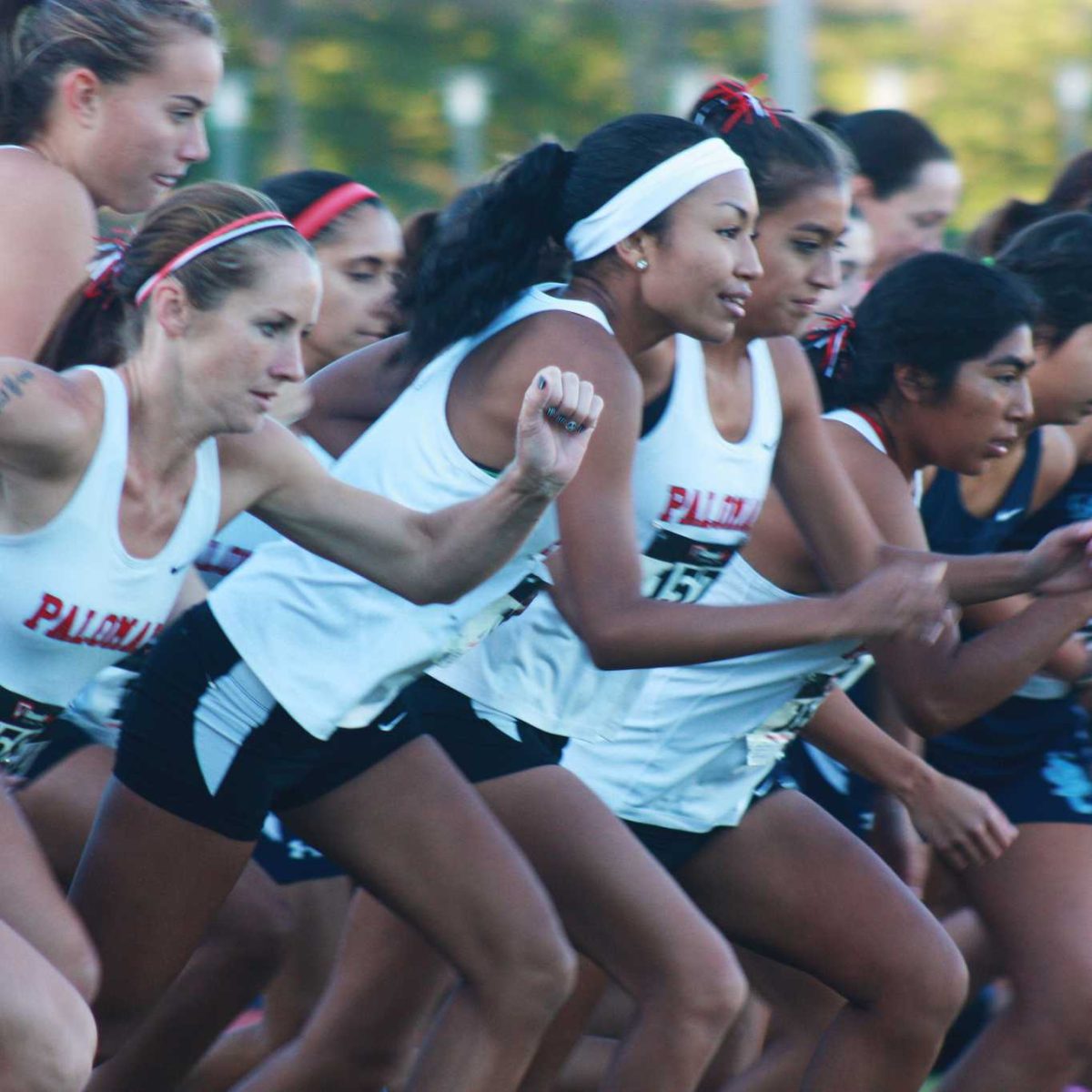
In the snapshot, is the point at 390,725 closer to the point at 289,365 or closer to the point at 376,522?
the point at 376,522

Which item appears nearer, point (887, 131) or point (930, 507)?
point (930, 507)

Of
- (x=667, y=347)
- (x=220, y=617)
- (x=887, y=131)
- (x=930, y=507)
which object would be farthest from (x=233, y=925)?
(x=887, y=131)

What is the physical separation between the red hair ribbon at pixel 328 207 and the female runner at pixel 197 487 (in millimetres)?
1371

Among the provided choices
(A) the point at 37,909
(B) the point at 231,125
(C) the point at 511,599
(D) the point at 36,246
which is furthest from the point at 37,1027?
(B) the point at 231,125

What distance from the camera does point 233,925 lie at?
3.91 m

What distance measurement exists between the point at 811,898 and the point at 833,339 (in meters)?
1.19

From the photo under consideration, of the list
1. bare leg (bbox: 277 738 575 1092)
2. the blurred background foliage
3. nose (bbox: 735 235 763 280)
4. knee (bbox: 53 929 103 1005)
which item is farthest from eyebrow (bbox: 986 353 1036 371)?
the blurred background foliage

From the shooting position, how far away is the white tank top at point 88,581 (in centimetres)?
300

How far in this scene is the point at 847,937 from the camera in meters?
3.55

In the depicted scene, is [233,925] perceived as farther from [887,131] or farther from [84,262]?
[887,131]

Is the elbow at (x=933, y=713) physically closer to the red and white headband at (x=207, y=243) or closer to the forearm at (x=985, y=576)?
the forearm at (x=985, y=576)

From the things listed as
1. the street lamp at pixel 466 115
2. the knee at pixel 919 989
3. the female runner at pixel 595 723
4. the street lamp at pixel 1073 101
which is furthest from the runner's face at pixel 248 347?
the street lamp at pixel 1073 101

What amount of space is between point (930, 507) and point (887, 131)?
2.08m

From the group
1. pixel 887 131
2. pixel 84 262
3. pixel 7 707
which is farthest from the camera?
pixel 887 131
